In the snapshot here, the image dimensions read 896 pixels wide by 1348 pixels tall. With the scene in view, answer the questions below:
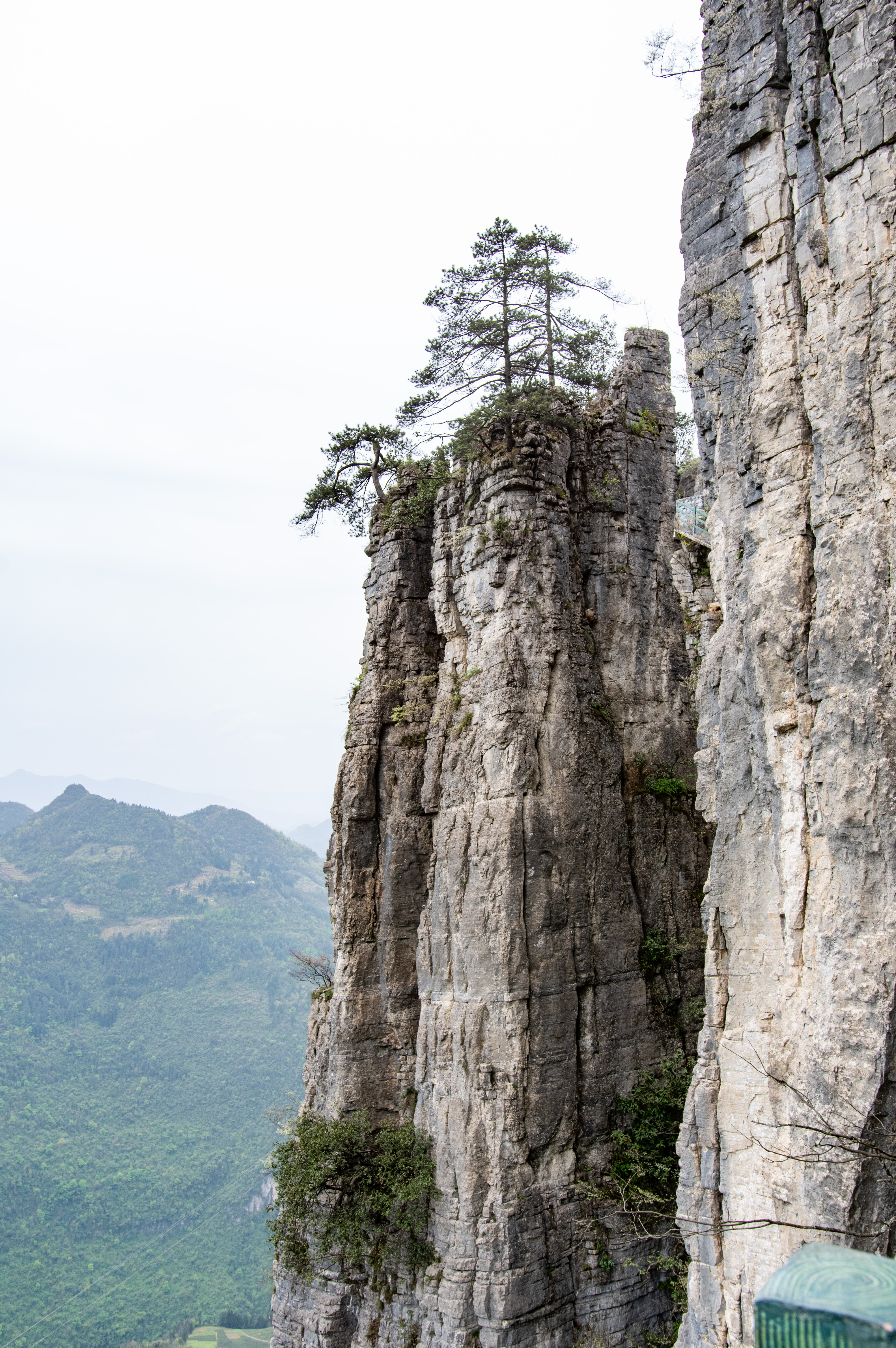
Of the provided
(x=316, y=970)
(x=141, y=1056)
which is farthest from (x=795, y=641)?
(x=141, y=1056)

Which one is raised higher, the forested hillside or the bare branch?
the bare branch

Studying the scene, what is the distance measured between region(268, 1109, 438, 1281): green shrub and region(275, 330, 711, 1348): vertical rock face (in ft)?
1.72

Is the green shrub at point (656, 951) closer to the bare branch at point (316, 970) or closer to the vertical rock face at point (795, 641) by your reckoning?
the vertical rock face at point (795, 641)

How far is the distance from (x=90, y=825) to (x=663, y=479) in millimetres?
113365

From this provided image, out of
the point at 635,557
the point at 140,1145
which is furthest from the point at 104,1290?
the point at 635,557

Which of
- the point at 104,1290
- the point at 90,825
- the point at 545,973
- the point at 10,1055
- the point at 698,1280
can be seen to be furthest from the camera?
the point at 90,825

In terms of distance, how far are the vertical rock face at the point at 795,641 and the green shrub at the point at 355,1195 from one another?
9.17m

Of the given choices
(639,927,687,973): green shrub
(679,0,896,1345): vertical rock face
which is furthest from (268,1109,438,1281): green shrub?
(679,0,896,1345): vertical rock face

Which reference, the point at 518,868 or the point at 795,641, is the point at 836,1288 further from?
the point at 518,868

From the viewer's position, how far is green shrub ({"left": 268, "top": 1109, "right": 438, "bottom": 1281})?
20.5m

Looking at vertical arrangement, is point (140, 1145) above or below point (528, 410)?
below

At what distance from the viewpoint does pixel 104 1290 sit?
5641 centimetres

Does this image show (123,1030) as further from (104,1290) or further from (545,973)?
(545,973)

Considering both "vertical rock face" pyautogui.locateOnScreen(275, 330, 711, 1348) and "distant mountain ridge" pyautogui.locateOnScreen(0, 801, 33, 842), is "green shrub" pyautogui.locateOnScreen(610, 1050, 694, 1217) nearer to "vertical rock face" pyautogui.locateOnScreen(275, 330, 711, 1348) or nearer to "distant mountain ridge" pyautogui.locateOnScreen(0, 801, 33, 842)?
"vertical rock face" pyautogui.locateOnScreen(275, 330, 711, 1348)
